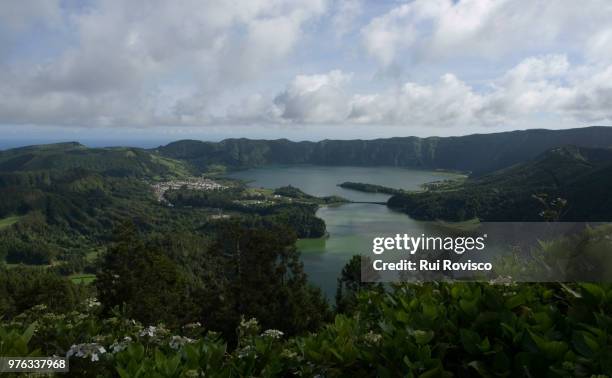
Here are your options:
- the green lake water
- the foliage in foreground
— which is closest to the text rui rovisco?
the foliage in foreground

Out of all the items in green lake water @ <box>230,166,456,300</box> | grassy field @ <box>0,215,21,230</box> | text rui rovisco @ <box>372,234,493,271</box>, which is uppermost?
text rui rovisco @ <box>372,234,493,271</box>

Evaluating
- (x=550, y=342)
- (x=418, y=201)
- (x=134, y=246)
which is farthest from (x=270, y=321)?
(x=418, y=201)

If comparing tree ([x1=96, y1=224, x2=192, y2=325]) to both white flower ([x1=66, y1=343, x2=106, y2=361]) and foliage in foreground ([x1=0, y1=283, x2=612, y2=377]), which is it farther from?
foliage in foreground ([x1=0, y1=283, x2=612, y2=377])

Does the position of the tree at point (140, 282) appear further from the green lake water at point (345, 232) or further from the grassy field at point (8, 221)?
the grassy field at point (8, 221)

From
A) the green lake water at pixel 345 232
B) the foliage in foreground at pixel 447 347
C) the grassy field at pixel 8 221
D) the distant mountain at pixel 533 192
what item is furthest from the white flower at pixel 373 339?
the grassy field at pixel 8 221

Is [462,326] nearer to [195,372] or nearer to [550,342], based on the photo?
[550,342]

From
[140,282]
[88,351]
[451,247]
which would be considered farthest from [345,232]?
[88,351]
